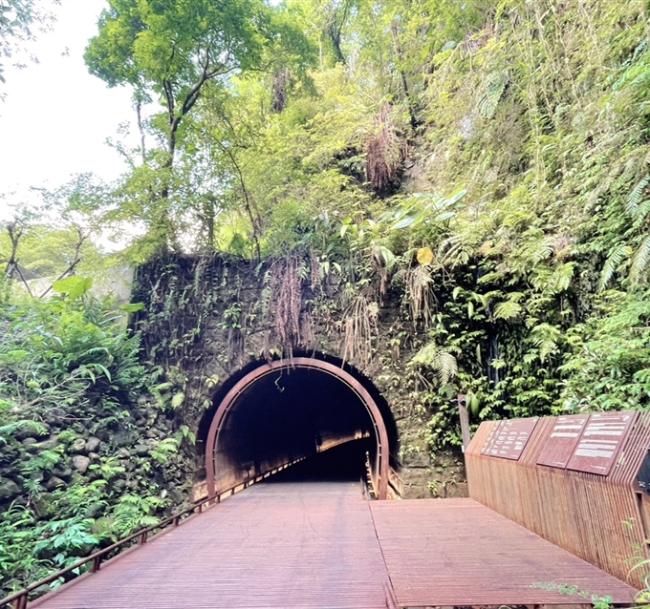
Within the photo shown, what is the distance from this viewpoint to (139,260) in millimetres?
7660

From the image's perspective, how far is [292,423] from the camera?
1279cm

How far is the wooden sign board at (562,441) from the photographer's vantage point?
121 inches

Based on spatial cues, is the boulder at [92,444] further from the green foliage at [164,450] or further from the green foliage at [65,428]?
the green foliage at [164,450]

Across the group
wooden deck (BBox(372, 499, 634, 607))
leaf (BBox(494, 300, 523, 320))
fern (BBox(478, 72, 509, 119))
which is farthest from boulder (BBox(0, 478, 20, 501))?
fern (BBox(478, 72, 509, 119))

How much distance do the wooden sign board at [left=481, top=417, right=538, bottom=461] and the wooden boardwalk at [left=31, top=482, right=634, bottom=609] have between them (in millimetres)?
640

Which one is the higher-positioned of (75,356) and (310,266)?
(310,266)

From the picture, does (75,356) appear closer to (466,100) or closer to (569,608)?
(569,608)

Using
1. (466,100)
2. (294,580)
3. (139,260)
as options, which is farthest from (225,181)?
(294,580)

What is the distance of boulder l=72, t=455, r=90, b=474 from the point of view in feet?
17.8

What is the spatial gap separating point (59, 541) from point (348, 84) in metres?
12.1

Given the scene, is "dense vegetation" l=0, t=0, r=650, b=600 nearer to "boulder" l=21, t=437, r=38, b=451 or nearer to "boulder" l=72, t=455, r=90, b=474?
"boulder" l=21, t=437, r=38, b=451

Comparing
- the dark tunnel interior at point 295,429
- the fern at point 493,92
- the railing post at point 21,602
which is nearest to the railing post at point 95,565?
the railing post at point 21,602

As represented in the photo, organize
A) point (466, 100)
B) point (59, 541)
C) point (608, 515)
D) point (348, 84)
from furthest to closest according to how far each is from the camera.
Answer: point (348, 84), point (466, 100), point (59, 541), point (608, 515)

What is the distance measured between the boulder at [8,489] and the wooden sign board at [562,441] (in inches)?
225
